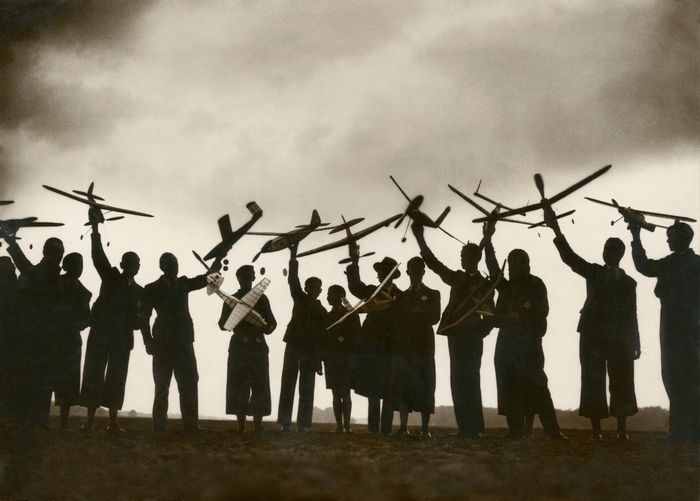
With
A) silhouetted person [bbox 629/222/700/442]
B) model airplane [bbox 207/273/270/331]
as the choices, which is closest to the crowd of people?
silhouetted person [bbox 629/222/700/442]

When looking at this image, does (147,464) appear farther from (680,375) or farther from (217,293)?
(680,375)

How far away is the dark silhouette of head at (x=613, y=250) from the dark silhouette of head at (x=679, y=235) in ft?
1.60

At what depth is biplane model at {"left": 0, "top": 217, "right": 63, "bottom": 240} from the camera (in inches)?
332

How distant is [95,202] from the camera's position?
855cm

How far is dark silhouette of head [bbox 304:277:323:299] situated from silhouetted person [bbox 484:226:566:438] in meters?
2.00

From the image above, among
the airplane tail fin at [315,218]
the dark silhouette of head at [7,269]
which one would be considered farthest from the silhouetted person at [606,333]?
the dark silhouette of head at [7,269]

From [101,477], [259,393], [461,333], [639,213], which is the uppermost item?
[639,213]

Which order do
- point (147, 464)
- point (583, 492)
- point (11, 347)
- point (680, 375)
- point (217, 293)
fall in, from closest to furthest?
1. point (583, 492)
2. point (147, 464)
3. point (11, 347)
4. point (680, 375)
5. point (217, 293)

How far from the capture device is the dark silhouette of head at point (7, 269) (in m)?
9.03

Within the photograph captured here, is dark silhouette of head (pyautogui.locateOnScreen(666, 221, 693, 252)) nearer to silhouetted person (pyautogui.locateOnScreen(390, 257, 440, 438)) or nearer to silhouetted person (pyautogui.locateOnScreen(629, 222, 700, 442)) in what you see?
silhouetted person (pyautogui.locateOnScreen(629, 222, 700, 442))

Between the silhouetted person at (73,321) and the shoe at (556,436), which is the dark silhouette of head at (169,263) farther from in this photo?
the shoe at (556,436)

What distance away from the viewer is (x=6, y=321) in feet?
26.6

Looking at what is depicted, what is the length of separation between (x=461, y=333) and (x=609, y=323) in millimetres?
1472

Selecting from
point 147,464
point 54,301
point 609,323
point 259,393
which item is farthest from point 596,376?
point 54,301
